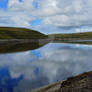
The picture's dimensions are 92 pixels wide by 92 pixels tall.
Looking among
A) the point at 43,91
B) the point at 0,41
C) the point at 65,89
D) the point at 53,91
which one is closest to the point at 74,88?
the point at 65,89

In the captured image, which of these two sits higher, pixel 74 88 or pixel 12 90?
pixel 74 88

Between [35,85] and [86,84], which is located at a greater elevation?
[86,84]

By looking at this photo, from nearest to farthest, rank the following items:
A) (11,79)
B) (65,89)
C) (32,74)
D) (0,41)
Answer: (65,89), (11,79), (32,74), (0,41)

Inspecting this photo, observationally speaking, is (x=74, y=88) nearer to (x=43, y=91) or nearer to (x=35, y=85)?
(x=43, y=91)

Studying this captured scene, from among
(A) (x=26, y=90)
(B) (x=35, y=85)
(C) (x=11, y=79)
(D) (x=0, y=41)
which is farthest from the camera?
(D) (x=0, y=41)

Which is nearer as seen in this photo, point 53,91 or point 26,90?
point 53,91

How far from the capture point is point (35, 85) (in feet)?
70.1

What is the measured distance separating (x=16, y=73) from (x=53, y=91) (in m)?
13.9

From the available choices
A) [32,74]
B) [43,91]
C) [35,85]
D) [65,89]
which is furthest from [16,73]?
[65,89]

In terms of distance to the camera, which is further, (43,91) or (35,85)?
(35,85)

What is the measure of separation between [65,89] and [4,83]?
10138mm

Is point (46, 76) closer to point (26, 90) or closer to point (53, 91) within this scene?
point (26, 90)

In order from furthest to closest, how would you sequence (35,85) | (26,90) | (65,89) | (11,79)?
(11,79) < (35,85) < (26,90) < (65,89)

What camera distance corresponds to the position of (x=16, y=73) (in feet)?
94.5
